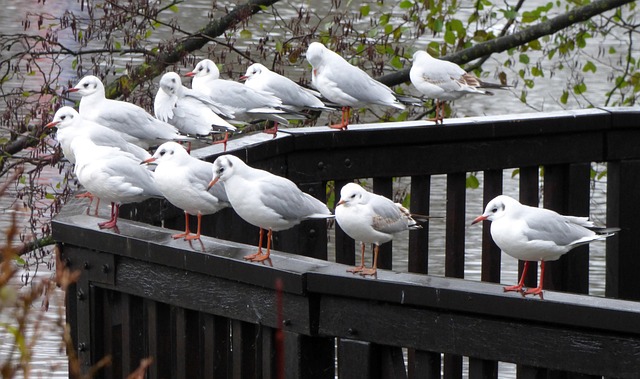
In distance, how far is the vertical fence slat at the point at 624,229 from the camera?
15.0 feet

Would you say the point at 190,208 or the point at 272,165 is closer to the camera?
the point at 190,208

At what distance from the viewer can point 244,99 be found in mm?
4754

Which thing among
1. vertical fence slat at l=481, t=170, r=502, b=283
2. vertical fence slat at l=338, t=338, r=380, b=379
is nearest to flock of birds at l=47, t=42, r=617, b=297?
vertical fence slat at l=338, t=338, r=380, b=379

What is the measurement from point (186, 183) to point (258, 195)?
0.83 feet

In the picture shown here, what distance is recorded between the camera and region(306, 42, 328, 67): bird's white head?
195 inches

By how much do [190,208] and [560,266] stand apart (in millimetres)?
1581

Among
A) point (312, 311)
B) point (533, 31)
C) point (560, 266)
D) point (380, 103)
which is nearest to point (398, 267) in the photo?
point (533, 31)

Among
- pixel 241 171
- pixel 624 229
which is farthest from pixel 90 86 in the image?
pixel 624 229

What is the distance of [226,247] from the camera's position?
120 inches

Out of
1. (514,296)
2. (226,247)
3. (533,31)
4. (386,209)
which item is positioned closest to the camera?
(514,296)

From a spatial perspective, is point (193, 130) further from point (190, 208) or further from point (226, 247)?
point (226, 247)

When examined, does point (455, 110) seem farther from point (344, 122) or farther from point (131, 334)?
point (131, 334)

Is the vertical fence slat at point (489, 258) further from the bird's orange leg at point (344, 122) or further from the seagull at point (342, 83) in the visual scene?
the seagull at point (342, 83)

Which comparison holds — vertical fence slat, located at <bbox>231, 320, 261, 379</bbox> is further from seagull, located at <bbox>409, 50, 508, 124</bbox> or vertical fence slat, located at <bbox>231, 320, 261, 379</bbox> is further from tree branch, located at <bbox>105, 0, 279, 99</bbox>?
tree branch, located at <bbox>105, 0, 279, 99</bbox>
